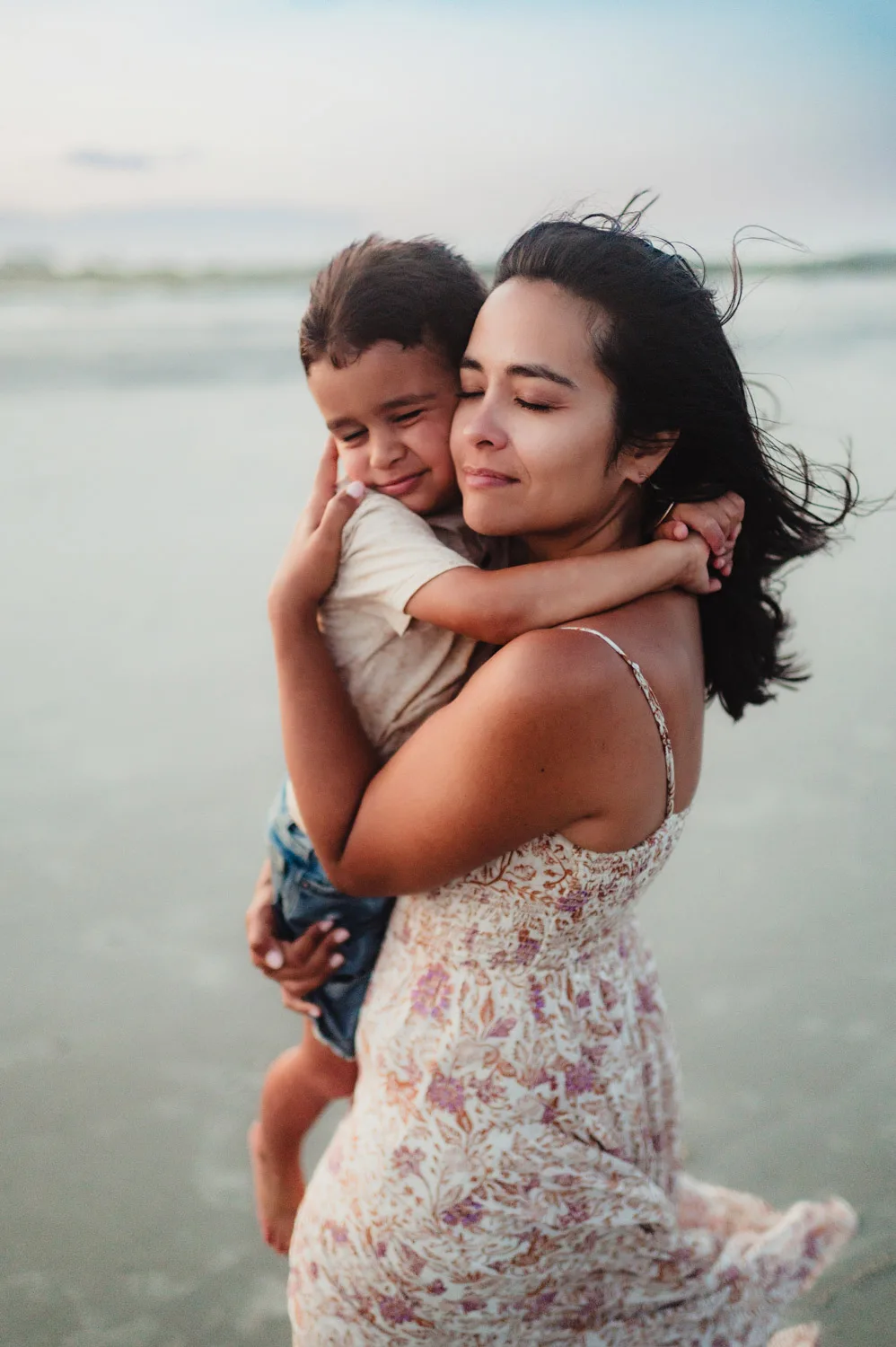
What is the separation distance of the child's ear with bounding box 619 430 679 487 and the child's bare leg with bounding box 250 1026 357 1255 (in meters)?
1.19

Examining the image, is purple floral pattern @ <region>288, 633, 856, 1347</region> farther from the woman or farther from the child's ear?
the child's ear

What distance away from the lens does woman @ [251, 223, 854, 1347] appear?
1660 millimetres

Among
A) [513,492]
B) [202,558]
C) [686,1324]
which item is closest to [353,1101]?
[686,1324]

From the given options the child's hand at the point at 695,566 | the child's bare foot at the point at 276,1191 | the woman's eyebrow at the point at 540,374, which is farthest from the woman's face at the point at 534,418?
the child's bare foot at the point at 276,1191

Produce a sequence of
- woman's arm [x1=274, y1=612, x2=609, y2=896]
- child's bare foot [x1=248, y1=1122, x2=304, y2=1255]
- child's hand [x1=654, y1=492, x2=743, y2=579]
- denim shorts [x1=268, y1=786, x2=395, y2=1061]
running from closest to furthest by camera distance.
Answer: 1. woman's arm [x1=274, y1=612, x2=609, y2=896]
2. child's hand [x1=654, y1=492, x2=743, y2=579]
3. denim shorts [x1=268, y1=786, x2=395, y2=1061]
4. child's bare foot [x1=248, y1=1122, x2=304, y2=1255]

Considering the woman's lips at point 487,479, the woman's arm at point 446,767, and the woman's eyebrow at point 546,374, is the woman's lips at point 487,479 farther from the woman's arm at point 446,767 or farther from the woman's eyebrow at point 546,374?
the woman's arm at point 446,767

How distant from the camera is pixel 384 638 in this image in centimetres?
194

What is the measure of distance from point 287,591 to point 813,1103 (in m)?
2.11

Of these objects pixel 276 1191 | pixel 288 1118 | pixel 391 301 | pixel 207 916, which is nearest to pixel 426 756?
pixel 391 301

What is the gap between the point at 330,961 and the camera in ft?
6.92

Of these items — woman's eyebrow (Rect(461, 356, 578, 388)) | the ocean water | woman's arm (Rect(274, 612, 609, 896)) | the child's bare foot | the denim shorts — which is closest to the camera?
woman's arm (Rect(274, 612, 609, 896))

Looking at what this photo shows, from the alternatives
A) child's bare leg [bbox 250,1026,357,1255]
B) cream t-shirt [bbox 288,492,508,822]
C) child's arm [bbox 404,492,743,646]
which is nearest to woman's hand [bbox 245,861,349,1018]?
child's bare leg [bbox 250,1026,357,1255]

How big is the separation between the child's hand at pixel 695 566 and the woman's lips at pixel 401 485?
0.46 metres

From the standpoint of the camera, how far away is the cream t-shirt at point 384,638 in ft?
6.12
